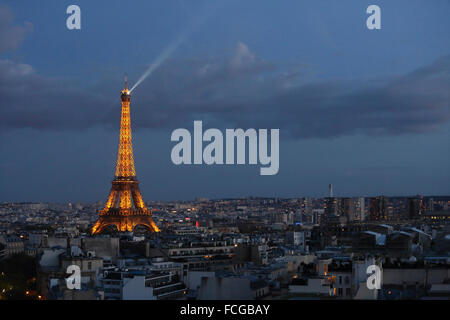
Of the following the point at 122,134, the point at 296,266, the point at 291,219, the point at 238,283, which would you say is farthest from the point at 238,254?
the point at 291,219

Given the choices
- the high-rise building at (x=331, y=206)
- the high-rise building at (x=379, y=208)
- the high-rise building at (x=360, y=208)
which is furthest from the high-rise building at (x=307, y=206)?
the high-rise building at (x=379, y=208)

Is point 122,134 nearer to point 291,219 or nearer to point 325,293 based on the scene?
point 325,293

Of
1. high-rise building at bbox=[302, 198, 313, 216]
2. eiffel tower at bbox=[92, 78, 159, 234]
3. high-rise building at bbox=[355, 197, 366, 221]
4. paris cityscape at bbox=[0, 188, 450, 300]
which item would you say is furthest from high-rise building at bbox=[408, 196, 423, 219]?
eiffel tower at bbox=[92, 78, 159, 234]

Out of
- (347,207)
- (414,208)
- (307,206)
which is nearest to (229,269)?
(414,208)

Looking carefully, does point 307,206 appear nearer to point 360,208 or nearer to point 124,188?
point 360,208

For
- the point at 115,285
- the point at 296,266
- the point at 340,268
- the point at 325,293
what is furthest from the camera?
the point at 296,266

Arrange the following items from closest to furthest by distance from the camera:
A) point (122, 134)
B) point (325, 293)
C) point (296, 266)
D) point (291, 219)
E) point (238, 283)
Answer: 1. point (325, 293)
2. point (238, 283)
3. point (296, 266)
4. point (122, 134)
5. point (291, 219)
